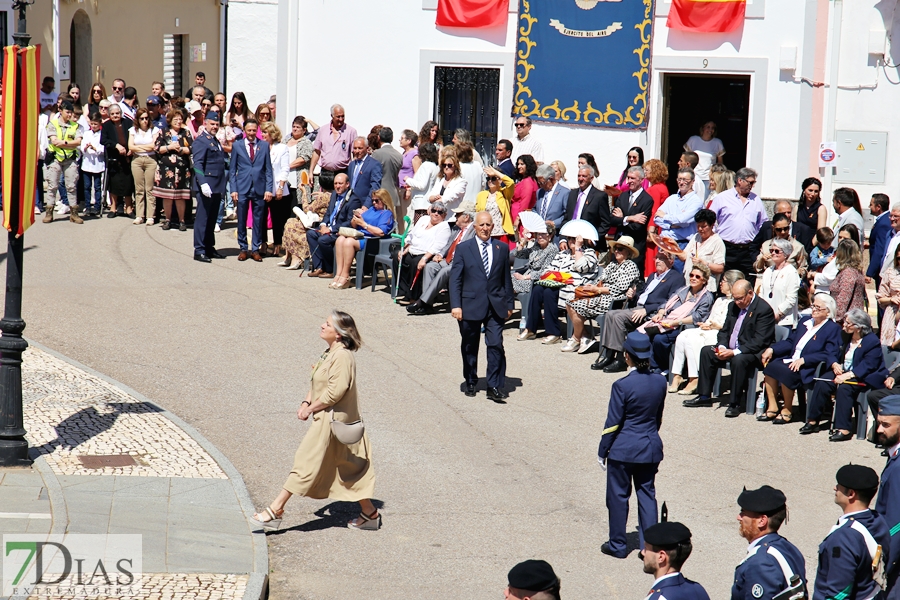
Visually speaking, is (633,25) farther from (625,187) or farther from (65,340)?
(65,340)

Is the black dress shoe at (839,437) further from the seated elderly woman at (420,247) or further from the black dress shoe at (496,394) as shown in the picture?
the seated elderly woman at (420,247)

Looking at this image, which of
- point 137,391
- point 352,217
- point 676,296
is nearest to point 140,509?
point 137,391

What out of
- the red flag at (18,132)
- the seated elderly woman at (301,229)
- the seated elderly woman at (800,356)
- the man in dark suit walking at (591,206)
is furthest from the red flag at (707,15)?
the red flag at (18,132)

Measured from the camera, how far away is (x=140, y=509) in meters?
8.39

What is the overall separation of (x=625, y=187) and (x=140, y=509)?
932 centimetres

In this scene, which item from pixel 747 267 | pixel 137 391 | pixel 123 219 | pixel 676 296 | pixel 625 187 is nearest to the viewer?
pixel 137 391

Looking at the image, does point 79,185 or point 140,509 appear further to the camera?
point 79,185

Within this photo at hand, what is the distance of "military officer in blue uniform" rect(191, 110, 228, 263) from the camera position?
17.0 meters

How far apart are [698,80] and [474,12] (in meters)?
3.71

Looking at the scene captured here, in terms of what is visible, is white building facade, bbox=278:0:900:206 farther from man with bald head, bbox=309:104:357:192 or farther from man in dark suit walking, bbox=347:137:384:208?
man in dark suit walking, bbox=347:137:384:208

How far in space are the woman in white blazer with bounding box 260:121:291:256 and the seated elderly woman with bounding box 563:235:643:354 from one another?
575 centimetres

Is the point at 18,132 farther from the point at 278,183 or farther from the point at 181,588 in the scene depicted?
the point at 278,183

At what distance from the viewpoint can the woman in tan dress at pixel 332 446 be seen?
8.23 metres

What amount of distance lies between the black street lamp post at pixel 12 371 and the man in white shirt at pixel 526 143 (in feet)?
29.6
